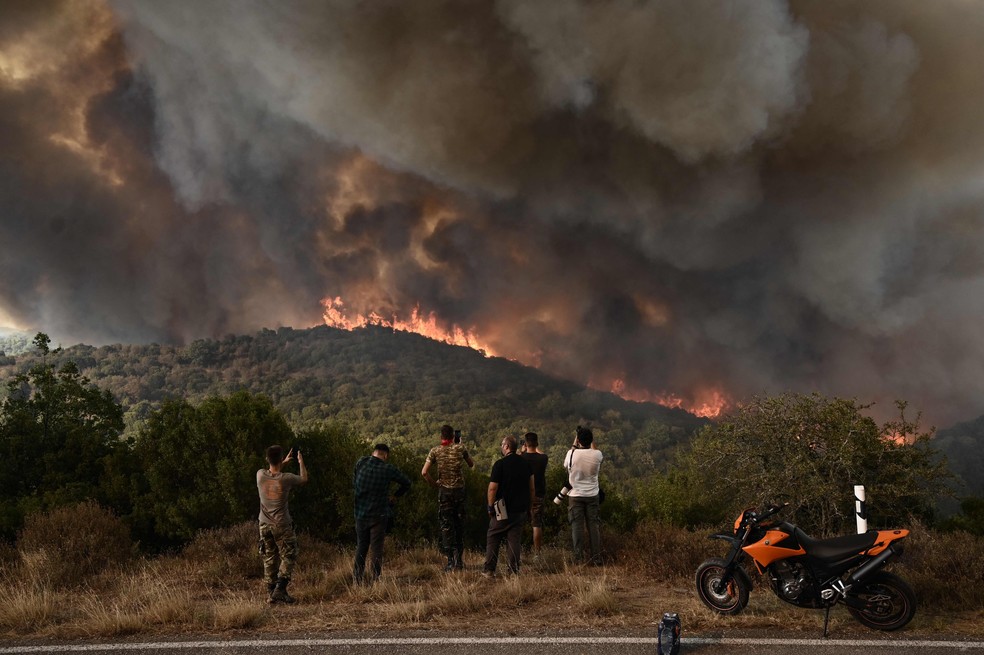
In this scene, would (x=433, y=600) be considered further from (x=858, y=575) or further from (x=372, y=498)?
(x=858, y=575)

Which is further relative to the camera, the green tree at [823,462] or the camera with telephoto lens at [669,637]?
the green tree at [823,462]

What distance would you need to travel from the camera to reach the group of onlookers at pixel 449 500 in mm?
8188

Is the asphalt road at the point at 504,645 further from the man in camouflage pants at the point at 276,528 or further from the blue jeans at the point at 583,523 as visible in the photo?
the blue jeans at the point at 583,523

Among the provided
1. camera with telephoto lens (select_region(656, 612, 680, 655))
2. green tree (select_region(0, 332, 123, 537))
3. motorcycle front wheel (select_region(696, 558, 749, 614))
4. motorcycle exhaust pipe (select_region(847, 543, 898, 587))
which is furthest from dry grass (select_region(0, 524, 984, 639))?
green tree (select_region(0, 332, 123, 537))

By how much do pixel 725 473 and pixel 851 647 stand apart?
1096 centimetres

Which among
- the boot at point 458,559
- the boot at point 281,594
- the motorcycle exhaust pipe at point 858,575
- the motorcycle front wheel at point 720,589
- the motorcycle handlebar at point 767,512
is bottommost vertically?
the boot at point 281,594

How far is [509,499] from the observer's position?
9.52 meters

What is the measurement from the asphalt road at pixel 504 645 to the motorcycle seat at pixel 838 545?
2.63 feet

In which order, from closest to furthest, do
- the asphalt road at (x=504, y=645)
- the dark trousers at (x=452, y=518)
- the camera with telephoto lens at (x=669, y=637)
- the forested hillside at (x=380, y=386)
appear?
the camera with telephoto lens at (x=669, y=637), the asphalt road at (x=504, y=645), the dark trousers at (x=452, y=518), the forested hillside at (x=380, y=386)

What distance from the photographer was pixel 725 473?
647 inches

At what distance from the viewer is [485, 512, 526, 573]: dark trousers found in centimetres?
959

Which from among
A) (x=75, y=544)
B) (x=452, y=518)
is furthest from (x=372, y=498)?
(x=75, y=544)

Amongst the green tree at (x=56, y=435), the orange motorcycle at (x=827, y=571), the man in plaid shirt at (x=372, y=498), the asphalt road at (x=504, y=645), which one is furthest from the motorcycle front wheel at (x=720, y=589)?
the green tree at (x=56, y=435)

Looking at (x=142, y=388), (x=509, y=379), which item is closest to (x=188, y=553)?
(x=142, y=388)
